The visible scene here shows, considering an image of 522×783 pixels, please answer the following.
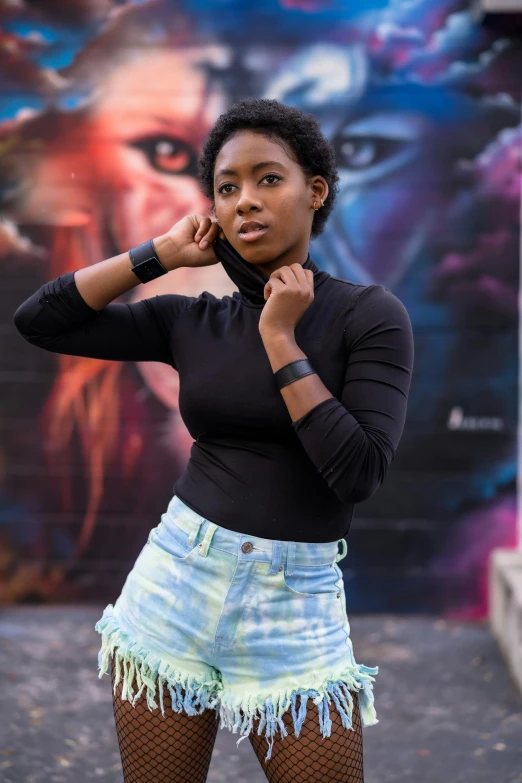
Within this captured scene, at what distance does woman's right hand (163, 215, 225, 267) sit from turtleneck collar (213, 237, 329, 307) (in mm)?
55

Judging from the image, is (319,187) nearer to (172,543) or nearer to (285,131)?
(285,131)

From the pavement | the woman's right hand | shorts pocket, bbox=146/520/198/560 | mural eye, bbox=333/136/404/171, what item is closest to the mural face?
mural eye, bbox=333/136/404/171

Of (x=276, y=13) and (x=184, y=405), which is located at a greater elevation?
(x=276, y=13)

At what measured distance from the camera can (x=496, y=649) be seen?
15.4ft

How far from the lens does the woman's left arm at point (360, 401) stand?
68.4 inches

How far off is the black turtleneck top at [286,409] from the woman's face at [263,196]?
78mm

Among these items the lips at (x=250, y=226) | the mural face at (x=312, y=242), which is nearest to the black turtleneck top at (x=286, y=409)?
the lips at (x=250, y=226)

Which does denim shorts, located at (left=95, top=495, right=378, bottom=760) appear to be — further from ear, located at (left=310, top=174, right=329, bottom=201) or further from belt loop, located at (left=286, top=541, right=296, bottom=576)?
ear, located at (left=310, top=174, right=329, bottom=201)

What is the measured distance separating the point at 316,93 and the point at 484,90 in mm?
911

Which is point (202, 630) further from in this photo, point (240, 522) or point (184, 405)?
point (184, 405)

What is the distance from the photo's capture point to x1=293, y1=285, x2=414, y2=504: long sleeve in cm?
174

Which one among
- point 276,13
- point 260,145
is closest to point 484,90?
point 276,13

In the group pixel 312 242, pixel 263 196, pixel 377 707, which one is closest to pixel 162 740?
pixel 263 196

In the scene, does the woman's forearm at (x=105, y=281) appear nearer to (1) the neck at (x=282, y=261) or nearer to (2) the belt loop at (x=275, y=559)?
(1) the neck at (x=282, y=261)
